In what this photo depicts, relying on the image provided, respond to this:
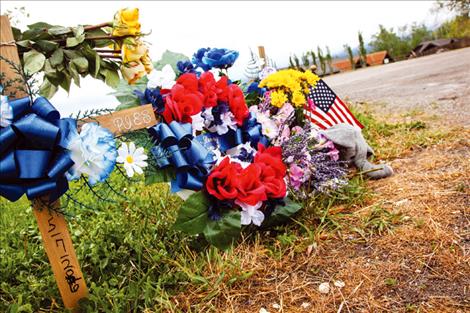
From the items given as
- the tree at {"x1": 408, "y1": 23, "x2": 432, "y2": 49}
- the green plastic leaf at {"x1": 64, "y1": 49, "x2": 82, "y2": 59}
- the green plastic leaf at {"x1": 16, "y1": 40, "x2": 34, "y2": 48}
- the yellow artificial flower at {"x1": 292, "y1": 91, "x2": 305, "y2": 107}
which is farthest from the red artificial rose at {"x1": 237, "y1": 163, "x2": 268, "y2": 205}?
the tree at {"x1": 408, "y1": 23, "x2": 432, "y2": 49}

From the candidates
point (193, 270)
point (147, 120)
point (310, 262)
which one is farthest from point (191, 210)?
point (310, 262)

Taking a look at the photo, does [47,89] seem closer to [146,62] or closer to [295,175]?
[146,62]

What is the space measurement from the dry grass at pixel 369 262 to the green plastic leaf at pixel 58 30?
1.12 meters

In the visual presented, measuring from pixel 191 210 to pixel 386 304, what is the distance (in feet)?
2.74

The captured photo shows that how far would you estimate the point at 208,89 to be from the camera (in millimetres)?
1925

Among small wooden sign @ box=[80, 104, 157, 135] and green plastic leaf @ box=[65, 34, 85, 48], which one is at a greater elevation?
green plastic leaf @ box=[65, 34, 85, 48]

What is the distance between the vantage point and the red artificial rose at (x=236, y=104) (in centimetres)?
202

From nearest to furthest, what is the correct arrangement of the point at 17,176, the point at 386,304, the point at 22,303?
the point at 17,176
the point at 386,304
the point at 22,303

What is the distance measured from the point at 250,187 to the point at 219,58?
35.0 inches

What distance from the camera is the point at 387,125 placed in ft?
12.2

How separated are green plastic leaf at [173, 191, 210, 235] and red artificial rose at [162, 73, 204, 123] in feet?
1.26

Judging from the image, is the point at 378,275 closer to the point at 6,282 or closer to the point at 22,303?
the point at 22,303

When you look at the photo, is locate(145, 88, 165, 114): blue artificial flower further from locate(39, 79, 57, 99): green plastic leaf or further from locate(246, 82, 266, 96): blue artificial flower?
locate(246, 82, 266, 96): blue artificial flower

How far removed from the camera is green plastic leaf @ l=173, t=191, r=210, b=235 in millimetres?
1613
